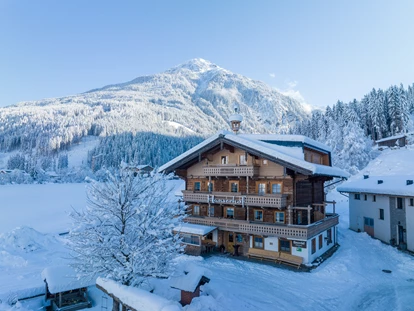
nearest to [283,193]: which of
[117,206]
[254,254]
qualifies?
[254,254]

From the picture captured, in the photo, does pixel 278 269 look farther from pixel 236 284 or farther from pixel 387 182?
pixel 387 182

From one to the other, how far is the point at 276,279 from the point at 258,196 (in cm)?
653

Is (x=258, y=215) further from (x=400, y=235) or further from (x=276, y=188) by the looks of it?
(x=400, y=235)

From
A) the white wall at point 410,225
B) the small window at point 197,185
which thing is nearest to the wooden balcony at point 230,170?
the small window at point 197,185

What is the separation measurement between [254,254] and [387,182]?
17.4 meters

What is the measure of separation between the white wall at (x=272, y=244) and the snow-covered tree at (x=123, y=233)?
41.1ft

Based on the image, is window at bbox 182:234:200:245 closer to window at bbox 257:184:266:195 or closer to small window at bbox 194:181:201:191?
small window at bbox 194:181:201:191

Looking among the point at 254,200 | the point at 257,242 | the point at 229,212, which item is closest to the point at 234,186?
the point at 229,212

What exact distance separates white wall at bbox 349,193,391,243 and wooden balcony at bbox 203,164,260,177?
1519 centimetres

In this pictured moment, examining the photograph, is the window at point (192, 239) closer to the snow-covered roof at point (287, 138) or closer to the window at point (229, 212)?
the window at point (229, 212)

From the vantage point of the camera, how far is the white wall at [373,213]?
88.1 ft

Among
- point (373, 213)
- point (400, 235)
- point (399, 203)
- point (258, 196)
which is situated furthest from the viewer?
point (373, 213)

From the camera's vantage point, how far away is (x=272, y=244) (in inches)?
886

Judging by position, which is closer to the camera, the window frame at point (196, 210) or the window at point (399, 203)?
the window at point (399, 203)
